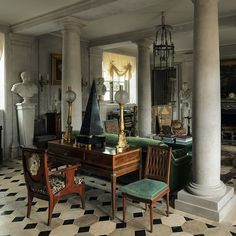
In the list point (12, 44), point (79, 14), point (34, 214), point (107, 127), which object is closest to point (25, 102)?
point (12, 44)

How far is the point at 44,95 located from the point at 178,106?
583 centimetres

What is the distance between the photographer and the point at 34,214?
12.0ft

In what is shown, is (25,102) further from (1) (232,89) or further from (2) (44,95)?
(1) (232,89)

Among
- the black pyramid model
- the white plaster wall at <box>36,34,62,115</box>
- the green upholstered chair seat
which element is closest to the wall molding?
the white plaster wall at <box>36,34,62,115</box>

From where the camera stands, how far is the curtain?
9859 millimetres

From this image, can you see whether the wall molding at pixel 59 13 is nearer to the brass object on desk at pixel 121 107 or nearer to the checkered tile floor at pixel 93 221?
the brass object on desk at pixel 121 107

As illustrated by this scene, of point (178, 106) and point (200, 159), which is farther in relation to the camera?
point (178, 106)

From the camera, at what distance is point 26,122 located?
666 cm

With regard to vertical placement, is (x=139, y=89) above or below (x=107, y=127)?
above

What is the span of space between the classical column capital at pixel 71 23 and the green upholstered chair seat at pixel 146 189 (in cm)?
355

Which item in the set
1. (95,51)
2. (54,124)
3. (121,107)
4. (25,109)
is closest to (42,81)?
(25,109)

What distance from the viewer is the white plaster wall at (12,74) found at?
6703mm

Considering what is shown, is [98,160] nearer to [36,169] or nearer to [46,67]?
[36,169]

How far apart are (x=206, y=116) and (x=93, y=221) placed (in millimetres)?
1998
